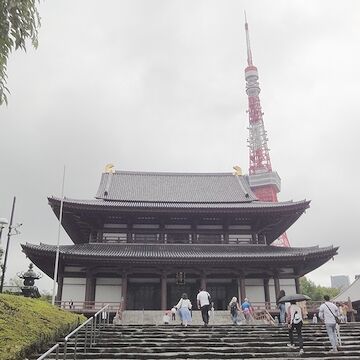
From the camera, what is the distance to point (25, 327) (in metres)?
10.7

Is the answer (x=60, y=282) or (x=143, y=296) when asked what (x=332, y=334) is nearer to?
(x=143, y=296)

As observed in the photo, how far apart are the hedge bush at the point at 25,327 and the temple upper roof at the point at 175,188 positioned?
18267mm

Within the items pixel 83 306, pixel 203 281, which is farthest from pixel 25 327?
pixel 203 281

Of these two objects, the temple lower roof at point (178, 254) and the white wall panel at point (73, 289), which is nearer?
the temple lower roof at point (178, 254)

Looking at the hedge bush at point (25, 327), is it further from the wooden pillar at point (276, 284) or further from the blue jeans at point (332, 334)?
the wooden pillar at point (276, 284)

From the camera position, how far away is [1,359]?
7.88 meters

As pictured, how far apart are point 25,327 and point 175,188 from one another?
85.4 feet

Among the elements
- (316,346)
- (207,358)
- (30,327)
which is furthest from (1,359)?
(316,346)

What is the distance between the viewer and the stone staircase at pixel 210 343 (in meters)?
11.6

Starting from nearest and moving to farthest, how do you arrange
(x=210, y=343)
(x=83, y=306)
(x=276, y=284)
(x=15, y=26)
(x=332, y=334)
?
(x=15, y=26)
(x=332, y=334)
(x=210, y=343)
(x=83, y=306)
(x=276, y=284)

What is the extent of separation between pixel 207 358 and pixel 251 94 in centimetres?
7630

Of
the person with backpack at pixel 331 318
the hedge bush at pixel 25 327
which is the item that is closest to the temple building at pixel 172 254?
the hedge bush at pixel 25 327

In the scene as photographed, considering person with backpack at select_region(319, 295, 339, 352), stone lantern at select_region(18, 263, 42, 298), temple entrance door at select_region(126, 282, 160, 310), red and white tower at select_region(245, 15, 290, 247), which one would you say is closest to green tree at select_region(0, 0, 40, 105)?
person with backpack at select_region(319, 295, 339, 352)

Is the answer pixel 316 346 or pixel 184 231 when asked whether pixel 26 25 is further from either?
pixel 184 231
